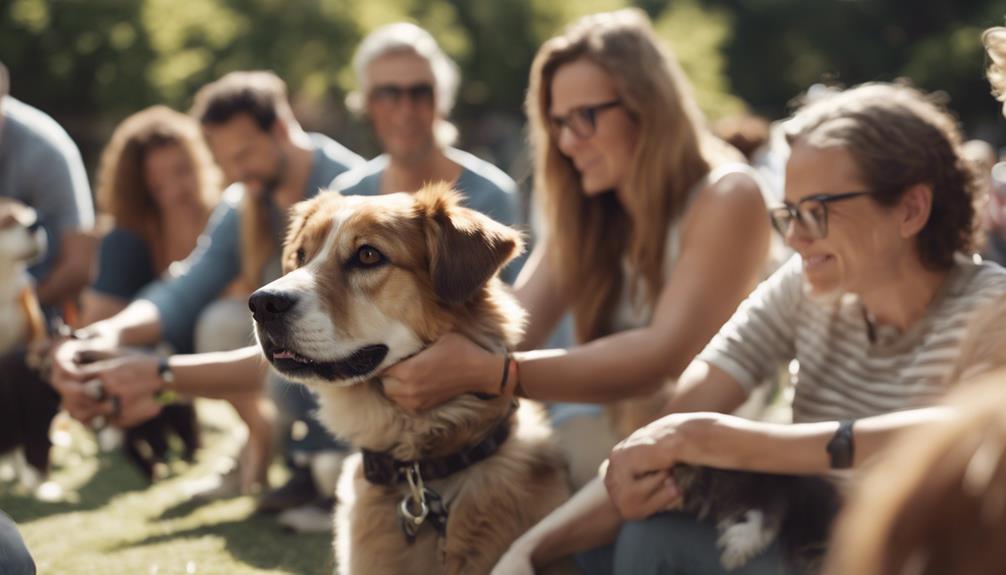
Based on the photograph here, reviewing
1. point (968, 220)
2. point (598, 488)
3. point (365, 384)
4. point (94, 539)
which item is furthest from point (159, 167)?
point (968, 220)

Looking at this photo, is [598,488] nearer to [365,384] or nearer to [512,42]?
[365,384]

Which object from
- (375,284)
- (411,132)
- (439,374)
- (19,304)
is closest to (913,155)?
(439,374)

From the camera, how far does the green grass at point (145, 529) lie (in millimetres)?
3998

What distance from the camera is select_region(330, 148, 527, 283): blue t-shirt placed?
208 inches

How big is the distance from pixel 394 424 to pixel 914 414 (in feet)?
4.44

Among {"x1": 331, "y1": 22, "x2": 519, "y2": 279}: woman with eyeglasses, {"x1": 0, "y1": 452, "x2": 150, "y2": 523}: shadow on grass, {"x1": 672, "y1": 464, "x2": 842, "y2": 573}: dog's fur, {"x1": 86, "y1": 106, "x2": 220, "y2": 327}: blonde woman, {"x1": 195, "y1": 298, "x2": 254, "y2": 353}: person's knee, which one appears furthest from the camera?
{"x1": 86, "y1": 106, "x2": 220, "y2": 327}: blonde woman

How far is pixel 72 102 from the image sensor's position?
79.8 ft

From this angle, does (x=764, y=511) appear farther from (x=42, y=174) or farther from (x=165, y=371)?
(x=42, y=174)

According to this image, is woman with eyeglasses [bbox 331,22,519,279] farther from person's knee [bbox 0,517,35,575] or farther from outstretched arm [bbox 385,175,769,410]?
person's knee [bbox 0,517,35,575]

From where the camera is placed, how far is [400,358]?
3.03 m

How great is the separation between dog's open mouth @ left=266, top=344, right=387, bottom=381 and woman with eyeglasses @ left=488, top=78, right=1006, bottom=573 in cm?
64

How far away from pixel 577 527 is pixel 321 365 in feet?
2.63

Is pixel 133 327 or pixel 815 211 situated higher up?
pixel 815 211

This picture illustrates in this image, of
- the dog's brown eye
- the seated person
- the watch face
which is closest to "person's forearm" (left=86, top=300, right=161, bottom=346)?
the watch face
